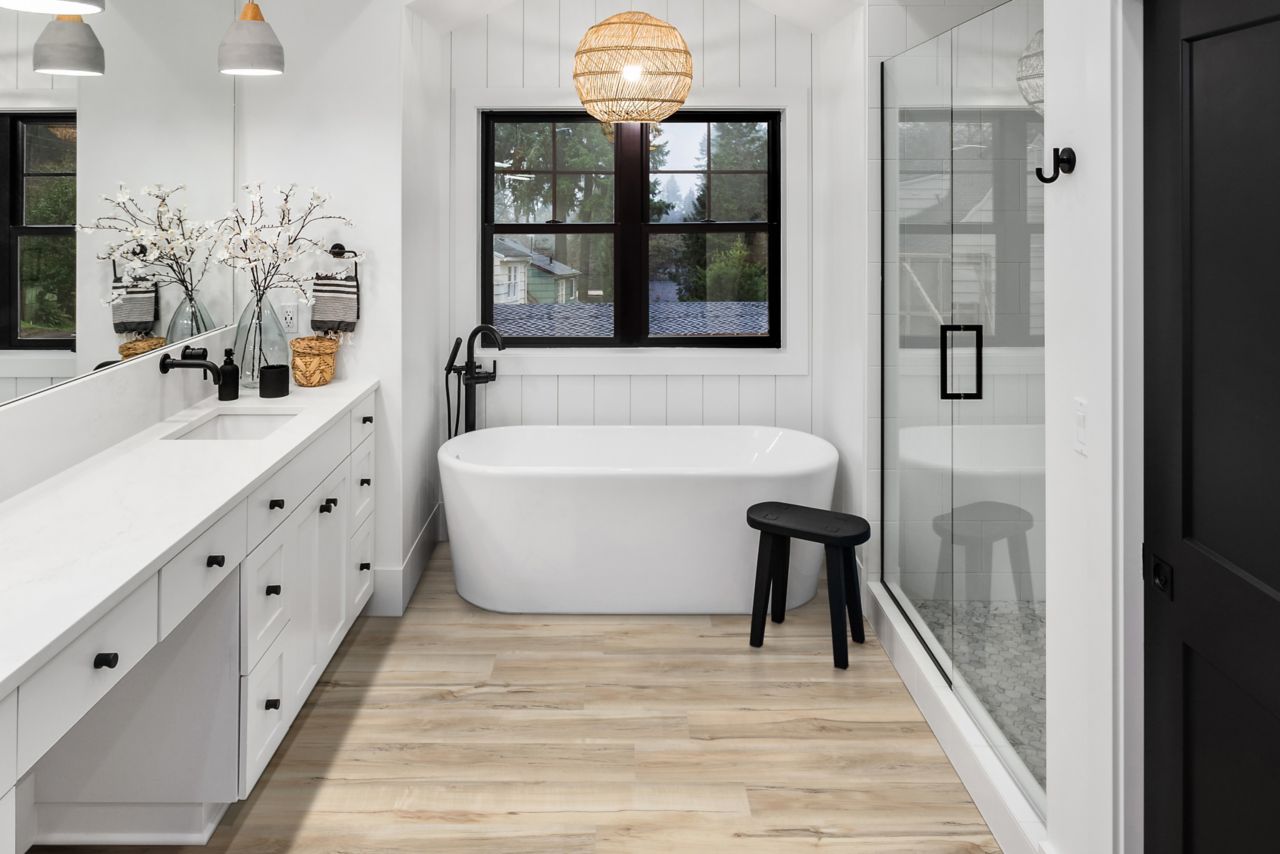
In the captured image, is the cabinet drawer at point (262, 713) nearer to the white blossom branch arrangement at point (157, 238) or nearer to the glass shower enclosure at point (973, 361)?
the white blossom branch arrangement at point (157, 238)

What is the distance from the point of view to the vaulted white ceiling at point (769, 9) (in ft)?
12.8

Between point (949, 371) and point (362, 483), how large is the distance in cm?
199

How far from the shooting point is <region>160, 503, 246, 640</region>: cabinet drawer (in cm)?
183

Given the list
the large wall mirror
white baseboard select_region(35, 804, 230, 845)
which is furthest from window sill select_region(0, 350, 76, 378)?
A: white baseboard select_region(35, 804, 230, 845)

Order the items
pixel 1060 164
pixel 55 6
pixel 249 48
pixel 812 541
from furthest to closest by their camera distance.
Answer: pixel 812 541, pixel 249 48, pixel 55 6, pixel 1060 164

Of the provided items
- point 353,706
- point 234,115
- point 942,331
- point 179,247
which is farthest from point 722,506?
point 234,115

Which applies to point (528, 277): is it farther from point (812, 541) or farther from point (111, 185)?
point (111, 185)

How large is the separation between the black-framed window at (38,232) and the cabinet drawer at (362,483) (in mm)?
1094

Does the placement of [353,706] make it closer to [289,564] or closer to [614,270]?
[289,564]

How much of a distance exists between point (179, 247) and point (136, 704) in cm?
152

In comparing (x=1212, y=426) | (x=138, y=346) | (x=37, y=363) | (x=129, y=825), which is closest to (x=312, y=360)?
(x=138, y=346)

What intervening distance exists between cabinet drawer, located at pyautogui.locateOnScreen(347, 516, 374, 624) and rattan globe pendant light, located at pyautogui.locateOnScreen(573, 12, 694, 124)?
180cm

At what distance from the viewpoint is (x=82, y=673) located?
1.49 m

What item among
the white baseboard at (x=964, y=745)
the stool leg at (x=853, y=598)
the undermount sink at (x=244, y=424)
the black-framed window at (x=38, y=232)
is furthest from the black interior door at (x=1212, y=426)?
the undermount sink at (x=244, y=424)
